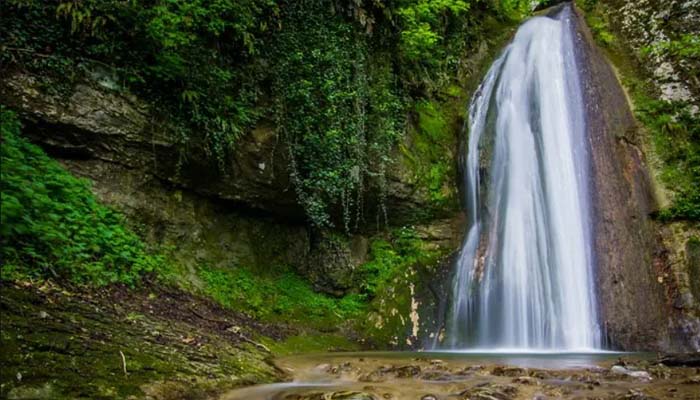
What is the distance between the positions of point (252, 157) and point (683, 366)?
19.9 feet

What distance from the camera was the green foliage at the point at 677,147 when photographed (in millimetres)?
9031

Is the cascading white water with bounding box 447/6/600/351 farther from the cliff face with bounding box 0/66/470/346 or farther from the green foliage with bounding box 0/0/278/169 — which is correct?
the green foliage with bounding box 0/0/278/169

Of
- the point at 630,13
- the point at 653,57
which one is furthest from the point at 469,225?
the point at 630,13

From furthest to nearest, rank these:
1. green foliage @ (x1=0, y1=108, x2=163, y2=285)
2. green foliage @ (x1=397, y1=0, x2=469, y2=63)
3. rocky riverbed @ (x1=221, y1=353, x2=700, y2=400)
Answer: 1. green foliage @ (x1=397, y1=0, x2=469, y2=63)
2. green foliage @ (x1=0, y1=108, x2=163, y2=285)
3. rocky riverbed @ (x1=221, y1=353, x2=700, y2=400)

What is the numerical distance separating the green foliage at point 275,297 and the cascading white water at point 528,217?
1988 millimetres

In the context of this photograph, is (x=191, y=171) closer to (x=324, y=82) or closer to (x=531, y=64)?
(x=324, y=82)

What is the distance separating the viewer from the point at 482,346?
795cm

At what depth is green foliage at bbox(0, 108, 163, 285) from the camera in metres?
3.96

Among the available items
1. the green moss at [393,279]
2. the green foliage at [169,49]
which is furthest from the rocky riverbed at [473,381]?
the green foliage at [169,49]

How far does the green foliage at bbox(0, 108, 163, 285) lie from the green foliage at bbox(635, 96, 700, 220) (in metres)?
9.05

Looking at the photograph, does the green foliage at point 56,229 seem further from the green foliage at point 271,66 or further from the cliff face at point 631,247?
the cliff face at point 631,247

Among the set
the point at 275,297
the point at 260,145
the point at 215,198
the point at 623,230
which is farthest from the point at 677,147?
the point at 215,198

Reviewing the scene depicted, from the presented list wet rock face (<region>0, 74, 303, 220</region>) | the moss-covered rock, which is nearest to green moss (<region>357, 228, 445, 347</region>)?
wet rock face (<region>0, 74, 303, 220</region>)

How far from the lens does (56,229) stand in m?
4.93
